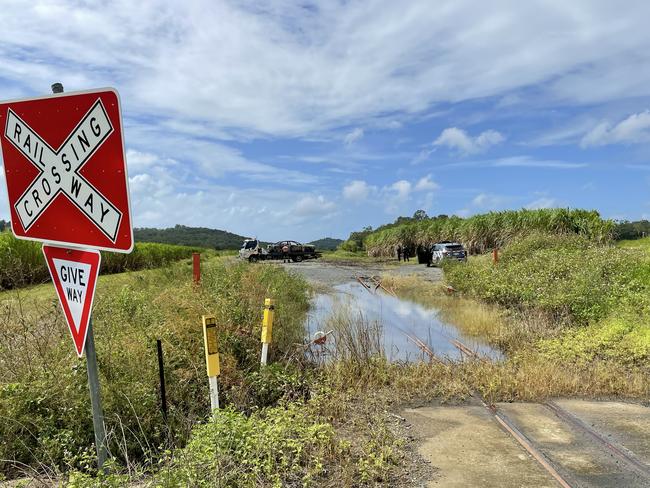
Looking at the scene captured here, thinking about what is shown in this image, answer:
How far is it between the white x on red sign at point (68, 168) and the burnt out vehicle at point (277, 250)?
37.1m

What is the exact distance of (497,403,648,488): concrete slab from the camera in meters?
3.93

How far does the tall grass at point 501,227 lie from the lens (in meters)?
27.1

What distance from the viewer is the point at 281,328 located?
26.2 feet

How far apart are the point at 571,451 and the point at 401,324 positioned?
847 centimetres

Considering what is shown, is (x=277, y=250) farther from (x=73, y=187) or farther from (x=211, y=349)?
(x=73, y=187)

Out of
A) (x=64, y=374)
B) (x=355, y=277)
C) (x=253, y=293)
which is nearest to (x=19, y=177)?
(x=64, y=374)

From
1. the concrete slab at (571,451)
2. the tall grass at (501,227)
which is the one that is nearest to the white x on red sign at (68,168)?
the concrete slab at (571,451)

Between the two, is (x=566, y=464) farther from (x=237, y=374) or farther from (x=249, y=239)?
(x=249, y=239)

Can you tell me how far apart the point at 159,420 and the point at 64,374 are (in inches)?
41.1

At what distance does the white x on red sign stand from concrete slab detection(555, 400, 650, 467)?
15.6 ft

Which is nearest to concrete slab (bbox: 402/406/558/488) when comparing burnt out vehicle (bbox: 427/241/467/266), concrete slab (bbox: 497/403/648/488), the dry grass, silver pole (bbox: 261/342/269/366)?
concrete slab (bbox: 497/403/648/488)

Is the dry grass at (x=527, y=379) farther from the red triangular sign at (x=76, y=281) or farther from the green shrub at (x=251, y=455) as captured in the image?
the red triangular sign at (x=76, y=281)

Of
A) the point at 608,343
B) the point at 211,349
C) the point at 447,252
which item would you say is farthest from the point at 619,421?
the point at 447,252

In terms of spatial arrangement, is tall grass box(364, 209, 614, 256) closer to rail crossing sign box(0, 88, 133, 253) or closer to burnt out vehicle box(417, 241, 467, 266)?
burnt out vehicle box(417, 241, 467, 266)
